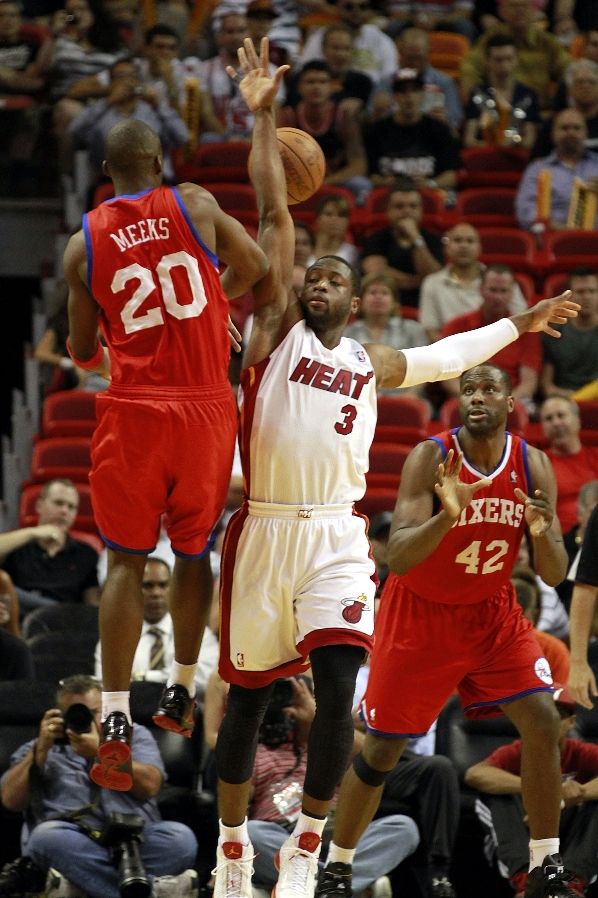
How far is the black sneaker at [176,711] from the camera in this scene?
583 centimetres

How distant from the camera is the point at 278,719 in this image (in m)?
7.91

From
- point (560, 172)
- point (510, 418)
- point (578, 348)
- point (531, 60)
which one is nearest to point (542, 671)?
point (510, 418)

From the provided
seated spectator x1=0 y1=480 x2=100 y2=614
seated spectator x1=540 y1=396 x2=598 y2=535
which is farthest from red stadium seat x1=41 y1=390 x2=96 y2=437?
seated spectator x1=540 y1=396 x2=598 y2=535

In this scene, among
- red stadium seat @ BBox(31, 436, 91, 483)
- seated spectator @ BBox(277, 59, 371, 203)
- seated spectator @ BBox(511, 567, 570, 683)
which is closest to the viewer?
seated spectator @ BBox(511, 567, 570, 683)

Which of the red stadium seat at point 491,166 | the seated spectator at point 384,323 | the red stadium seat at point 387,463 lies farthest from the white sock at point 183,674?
the red stadium seat at point 491,166

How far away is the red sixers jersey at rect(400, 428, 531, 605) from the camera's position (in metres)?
6.59

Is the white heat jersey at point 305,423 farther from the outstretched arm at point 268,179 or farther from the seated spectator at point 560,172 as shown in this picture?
the seated spectator at point 560,172

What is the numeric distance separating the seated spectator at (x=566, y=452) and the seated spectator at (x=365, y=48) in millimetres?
4971

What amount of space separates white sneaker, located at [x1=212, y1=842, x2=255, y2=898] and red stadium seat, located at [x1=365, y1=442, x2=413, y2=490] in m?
4.03

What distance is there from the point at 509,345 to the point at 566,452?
1.06 m

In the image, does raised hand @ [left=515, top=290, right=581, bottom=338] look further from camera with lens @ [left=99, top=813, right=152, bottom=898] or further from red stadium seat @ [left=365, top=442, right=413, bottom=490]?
red stadium seat @ [left=365, top=442, right=413, bottom=490]

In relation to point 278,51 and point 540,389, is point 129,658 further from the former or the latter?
point 278,51

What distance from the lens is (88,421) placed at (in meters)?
10.6

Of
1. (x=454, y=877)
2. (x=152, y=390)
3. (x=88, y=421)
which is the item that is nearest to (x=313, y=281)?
(x=152, y=390)
